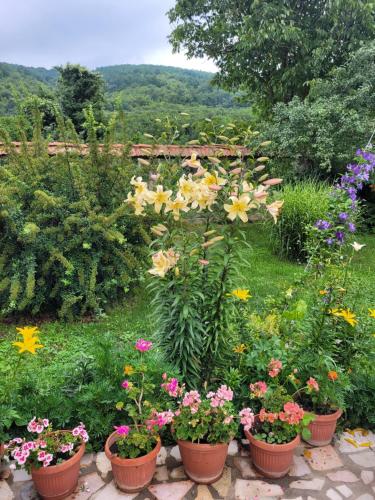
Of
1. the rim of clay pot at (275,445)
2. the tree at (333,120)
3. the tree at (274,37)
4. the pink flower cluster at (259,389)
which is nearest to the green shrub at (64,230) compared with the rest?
the pink flower cluster at (259,389)

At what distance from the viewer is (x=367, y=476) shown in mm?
2172

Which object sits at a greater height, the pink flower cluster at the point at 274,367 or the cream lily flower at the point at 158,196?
the cream lily flower at the point at 158,196

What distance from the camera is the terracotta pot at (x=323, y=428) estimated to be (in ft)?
7.69

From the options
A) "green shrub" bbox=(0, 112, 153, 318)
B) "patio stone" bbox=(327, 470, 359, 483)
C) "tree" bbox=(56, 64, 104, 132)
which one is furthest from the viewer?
"tree" bbox=(56, 64, 104, 132)

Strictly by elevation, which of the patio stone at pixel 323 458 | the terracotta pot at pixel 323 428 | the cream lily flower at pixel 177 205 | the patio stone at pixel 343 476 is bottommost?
the patio stone at pixel 323 458

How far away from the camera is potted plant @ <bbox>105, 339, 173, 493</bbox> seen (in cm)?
200

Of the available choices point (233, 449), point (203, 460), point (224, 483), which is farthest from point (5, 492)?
point (233, 449)

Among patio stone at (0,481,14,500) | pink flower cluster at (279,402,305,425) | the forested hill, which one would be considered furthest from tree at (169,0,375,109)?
patio stone at (0,481,14,500)

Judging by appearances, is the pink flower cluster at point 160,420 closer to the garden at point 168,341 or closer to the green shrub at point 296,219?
the garden at point 168,341

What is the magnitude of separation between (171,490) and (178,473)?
12 centimetres

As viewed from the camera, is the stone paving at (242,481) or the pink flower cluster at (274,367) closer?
the stone paving at (242,481)

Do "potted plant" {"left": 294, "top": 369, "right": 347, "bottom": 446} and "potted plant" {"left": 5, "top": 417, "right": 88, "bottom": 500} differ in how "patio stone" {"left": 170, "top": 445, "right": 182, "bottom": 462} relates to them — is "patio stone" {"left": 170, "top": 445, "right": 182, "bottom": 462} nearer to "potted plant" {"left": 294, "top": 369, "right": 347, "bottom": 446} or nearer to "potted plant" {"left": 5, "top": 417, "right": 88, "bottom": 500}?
"potted plant" {"left": 5, "top": 417, "right": 88, "bottom": 500}

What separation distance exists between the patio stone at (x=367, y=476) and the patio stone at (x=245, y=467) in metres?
0.54

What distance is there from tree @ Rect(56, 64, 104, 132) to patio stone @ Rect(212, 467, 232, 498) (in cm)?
1033
